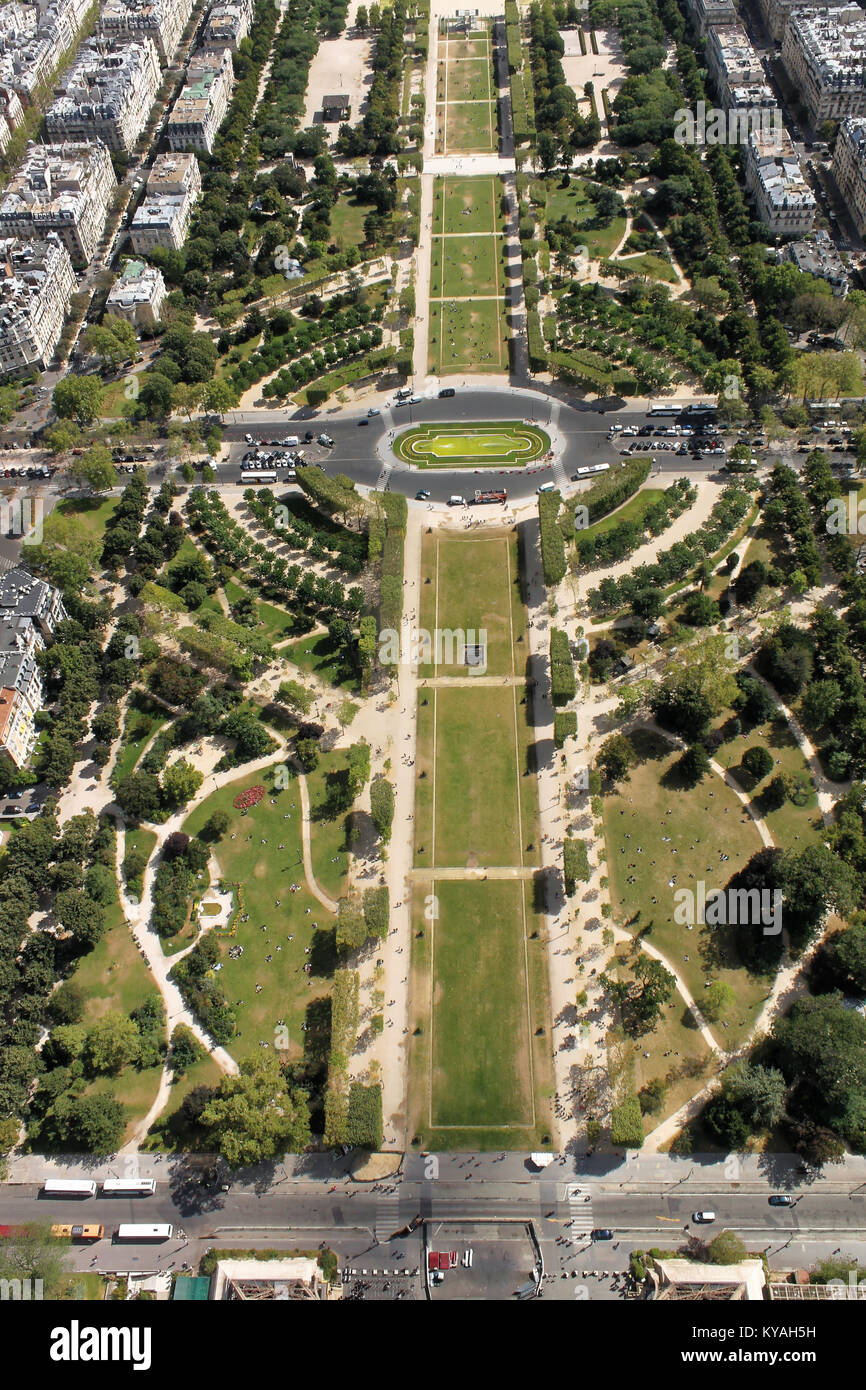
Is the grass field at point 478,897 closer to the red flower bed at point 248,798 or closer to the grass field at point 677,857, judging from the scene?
the grass field at point 677,857

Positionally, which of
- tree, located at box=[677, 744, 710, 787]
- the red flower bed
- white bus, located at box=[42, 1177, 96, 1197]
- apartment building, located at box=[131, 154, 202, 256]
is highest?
apartment building, located at box=[131, 154, 202, 256]

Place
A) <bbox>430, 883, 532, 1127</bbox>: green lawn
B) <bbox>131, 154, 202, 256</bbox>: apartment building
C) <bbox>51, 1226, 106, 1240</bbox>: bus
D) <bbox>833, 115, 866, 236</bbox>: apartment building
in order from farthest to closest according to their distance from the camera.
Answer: <bbox>131, 154, 202, 256</bbox>: apartment building
<bbox>833, 115, 866, 236</bbox>: apartment building
<bbox>430, 883, 532, 1127</bbox>: green lawn
<bbox>51, 1226, 106, 1240</bbox>: bus

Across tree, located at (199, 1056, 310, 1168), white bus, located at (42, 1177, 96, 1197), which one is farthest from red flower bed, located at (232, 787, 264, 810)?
white bus, located at (42, 1177, 96, 1197)

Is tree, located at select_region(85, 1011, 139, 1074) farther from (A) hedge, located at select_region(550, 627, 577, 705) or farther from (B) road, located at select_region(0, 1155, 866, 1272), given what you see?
(A) hedge, located at select_region(550, 627, 577, 705)

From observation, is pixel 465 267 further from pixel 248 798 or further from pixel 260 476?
pixel 248 798

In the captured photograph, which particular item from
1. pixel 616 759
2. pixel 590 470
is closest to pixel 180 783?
pixel 616 759

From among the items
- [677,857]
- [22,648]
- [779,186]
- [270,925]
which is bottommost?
[270,925]
